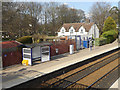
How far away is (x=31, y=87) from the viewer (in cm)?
834

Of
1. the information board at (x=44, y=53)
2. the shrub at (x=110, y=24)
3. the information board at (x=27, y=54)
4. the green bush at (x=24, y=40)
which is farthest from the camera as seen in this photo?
the shrub at (x=110, y=24)

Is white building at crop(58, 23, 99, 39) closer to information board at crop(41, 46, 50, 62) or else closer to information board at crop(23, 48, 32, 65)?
information board at crop(41, 46, 50, 62)

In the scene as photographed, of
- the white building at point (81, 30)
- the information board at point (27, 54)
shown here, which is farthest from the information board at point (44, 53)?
the white building at point (81, 30)

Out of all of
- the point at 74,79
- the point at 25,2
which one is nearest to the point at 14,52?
the point at 74,79

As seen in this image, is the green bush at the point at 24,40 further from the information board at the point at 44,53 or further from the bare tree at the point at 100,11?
the bare tree at the point at 100,11

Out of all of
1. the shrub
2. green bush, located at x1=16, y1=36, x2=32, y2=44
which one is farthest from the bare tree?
green bush, located at x1=16, y1=36, x2=32, y2=44

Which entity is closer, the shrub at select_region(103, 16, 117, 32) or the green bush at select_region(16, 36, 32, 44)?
the green bush at select_region(16, 36, 32, 44)

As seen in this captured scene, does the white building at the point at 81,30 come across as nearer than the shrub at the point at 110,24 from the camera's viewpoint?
Yes

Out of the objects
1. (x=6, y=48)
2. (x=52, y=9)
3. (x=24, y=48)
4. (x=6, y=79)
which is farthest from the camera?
(x=52, y=9)

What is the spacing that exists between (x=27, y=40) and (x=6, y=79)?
1409cm

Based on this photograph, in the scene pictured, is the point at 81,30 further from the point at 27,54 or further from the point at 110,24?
the point at 27,54

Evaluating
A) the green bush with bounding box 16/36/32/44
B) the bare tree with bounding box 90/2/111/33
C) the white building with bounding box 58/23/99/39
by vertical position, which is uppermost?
the bare tree with bounding box 90/2/111/33

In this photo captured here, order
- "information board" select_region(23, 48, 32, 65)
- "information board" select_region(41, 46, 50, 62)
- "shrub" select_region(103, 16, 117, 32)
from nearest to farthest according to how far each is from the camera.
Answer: "information board" select_region(23, 48, 32, 65), "information board" select_region(41, 46, 50, 62), "shrub" select_region(103, 16, 117, 32)

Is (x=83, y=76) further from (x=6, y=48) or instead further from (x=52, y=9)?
(x=52, y=9)
